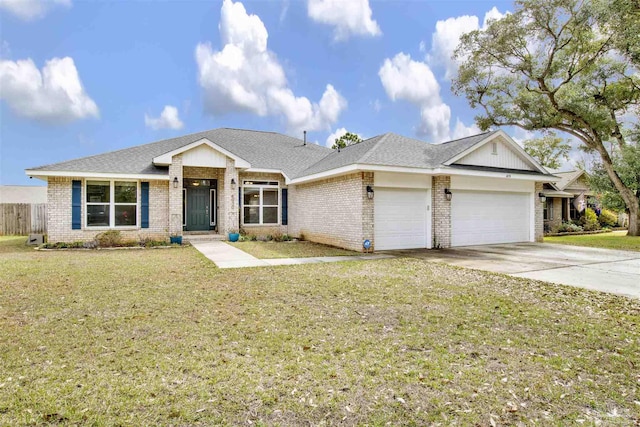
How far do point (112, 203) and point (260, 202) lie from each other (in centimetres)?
615

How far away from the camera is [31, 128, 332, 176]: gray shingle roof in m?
14.1

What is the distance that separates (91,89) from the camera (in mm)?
20375

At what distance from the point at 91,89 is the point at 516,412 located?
24.7 m

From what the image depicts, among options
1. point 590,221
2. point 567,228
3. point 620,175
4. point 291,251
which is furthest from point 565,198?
point 291,251

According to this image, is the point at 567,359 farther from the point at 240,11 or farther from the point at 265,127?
the point at 265,127

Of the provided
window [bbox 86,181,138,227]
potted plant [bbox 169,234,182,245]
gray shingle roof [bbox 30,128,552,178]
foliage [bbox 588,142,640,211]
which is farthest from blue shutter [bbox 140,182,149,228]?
foliage [bbox 588,142,640,211]

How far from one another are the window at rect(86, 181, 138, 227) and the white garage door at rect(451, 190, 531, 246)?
1296cm

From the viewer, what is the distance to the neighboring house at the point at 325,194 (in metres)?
12.6

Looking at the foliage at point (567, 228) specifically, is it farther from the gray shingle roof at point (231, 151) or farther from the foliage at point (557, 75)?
the gray shingle roof at point (231, 151)

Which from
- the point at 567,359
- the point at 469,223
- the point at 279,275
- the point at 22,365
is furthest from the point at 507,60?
the point at 22,365

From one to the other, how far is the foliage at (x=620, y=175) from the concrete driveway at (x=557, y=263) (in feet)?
37.1

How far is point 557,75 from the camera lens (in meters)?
19.3

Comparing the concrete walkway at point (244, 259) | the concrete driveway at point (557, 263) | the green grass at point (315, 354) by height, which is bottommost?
the green grass at point (315, 354)

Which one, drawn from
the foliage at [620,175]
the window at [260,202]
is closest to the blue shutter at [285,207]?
the window at [260,202]
